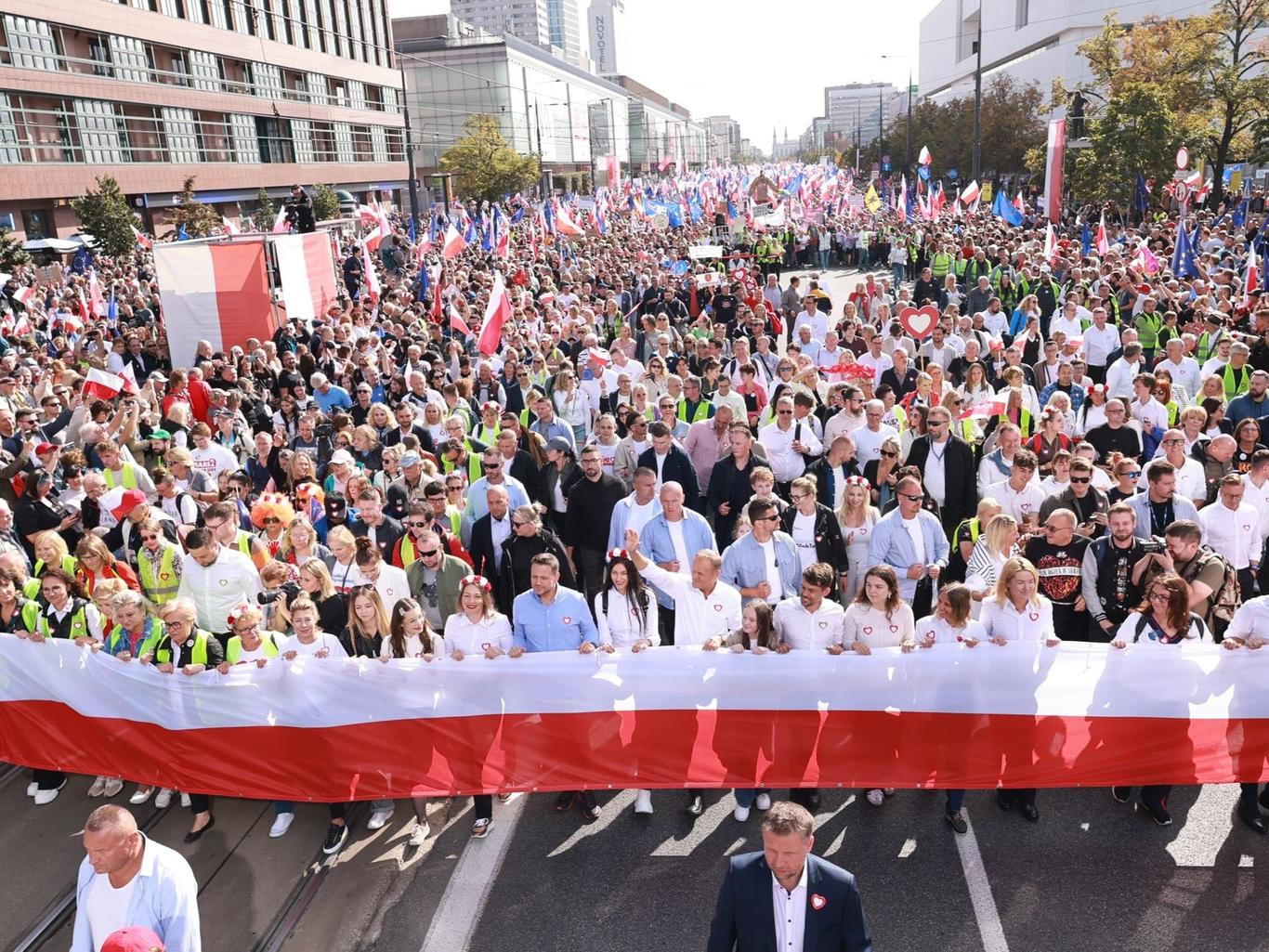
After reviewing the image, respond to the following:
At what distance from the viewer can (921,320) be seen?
42.7 feet

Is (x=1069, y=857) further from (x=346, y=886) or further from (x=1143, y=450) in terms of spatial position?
(x=1143, y=450)

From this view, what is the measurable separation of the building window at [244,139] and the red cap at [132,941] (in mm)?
51794

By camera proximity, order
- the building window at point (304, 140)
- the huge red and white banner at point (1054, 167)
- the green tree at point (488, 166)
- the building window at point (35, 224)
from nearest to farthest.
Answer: the huge red and white banner at point (1054, 167), the building window at point (35, 224), the green tree at point (488, 166), the building window at point (304, 140)

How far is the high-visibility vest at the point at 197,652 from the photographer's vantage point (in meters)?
6.07

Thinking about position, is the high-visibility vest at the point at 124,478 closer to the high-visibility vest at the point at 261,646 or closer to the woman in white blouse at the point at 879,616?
the high-visibility vest at the point at 261,646

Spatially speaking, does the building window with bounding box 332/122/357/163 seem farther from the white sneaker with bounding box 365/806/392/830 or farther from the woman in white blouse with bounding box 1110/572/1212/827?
the woman in white blouse with bounding box 1110/572/1212/827

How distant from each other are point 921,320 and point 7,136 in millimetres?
33436

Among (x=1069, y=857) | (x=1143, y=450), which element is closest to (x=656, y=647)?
(x=1069, y=857)

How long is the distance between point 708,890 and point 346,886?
77.5 inches

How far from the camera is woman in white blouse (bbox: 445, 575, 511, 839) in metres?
6.03

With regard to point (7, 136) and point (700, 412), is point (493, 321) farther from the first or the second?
point (7, 136)

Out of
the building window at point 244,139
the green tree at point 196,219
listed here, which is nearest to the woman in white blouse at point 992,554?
the green tree at point 196,219

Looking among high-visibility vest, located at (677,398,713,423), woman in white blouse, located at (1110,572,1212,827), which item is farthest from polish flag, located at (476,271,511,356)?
woman in white blouse, located at (1110,572,1212,827)

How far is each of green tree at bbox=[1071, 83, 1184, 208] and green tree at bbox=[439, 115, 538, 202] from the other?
28557 millimetres
